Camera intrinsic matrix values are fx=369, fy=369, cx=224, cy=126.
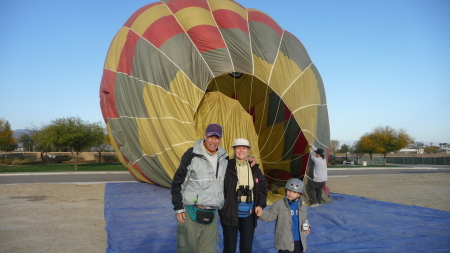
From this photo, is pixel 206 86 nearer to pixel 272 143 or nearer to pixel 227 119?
pixel 227 119

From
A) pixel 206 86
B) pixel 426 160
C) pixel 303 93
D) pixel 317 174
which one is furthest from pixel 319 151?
pixel 426 160

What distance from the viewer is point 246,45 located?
21.8ft

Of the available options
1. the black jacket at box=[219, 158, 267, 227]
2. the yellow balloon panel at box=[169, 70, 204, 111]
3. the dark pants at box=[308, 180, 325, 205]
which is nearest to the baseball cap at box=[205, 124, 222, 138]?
the black jacket at box=[219, 158, 267, 227]

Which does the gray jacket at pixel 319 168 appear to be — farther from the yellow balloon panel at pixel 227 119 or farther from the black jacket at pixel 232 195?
the black jacket at pixel 232 195

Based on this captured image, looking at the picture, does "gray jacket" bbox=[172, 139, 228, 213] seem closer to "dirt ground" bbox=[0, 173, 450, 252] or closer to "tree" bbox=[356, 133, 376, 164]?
"dirt ground" bbox=[0, 173, 450, 252]

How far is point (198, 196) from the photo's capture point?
290cm

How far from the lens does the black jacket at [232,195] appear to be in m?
3.05

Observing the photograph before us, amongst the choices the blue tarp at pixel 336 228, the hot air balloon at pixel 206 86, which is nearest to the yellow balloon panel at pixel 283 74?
the hot air balloon at pixel 206 86

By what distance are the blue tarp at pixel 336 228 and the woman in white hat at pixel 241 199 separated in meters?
0.99

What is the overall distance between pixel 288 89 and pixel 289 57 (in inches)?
29.7

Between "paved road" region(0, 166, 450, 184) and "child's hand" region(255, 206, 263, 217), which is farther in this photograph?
"paved road" region(0, 166, 450, 184)

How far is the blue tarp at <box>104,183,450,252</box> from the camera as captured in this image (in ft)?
13.6

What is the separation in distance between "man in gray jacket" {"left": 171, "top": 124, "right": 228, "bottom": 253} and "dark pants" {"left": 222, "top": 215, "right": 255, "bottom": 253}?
6.2 inches

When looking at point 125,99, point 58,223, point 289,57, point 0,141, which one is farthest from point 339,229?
point 0,141
